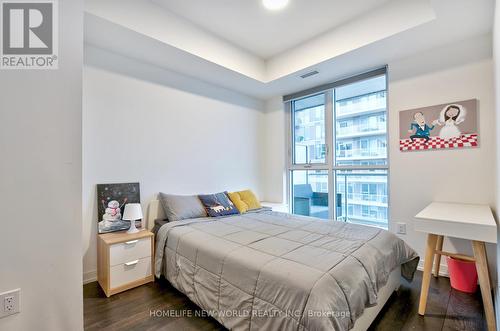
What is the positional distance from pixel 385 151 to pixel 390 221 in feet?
2.94

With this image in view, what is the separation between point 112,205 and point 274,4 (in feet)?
8.67

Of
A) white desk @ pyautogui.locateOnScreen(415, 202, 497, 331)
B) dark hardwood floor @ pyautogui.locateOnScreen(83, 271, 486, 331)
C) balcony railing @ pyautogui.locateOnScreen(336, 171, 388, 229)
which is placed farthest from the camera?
balcony railing @ pyautogui.locateOnScreen(336, 171, 388, 229)

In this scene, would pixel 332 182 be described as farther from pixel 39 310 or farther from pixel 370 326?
pixel 39 310

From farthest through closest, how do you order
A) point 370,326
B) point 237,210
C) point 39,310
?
1. point 237,210
2. point 370,326
3. point 39,310

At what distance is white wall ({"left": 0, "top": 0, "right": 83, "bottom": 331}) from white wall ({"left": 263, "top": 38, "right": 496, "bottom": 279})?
317 cm

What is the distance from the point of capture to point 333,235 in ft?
6.69

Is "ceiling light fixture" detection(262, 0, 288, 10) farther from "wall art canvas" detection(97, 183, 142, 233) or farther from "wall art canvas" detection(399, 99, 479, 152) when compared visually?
"wall art canvas" detection(97, 183, 142, 233)

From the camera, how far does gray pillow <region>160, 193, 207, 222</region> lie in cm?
268

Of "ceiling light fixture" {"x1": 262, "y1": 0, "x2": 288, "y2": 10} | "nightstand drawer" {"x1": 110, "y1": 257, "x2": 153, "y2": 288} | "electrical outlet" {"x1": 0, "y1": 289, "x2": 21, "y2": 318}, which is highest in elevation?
"ceiling light fixture" {"x1": 262, "y1": 0, "x2": 288, "y2": 10}

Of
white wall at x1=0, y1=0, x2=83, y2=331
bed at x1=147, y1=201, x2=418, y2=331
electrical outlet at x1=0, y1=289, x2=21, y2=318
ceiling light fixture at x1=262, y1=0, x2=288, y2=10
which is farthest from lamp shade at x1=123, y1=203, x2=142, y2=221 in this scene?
ceiling light fixture at x1=262, y1=0, x2=288, y2=10

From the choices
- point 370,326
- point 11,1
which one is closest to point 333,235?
point 370,326

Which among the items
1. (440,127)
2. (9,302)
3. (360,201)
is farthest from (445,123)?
(9,302)

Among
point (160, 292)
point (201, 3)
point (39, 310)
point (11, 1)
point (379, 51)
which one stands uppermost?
point (201, 3)
